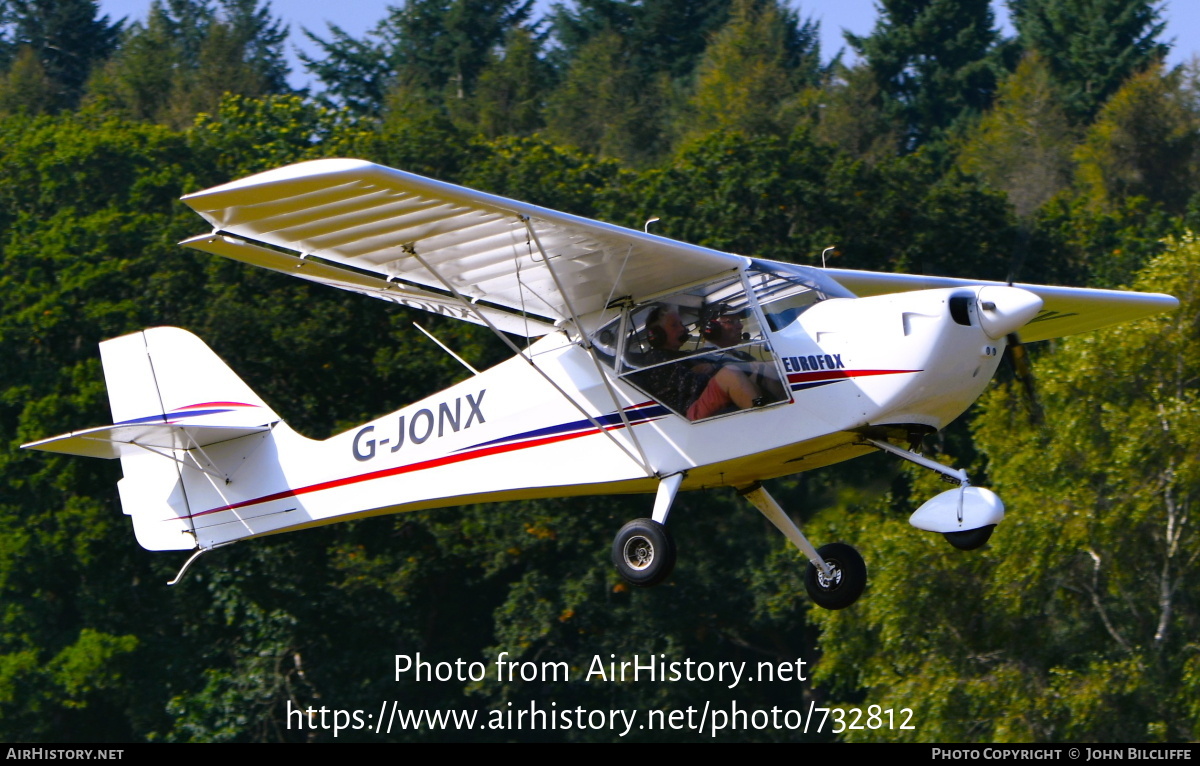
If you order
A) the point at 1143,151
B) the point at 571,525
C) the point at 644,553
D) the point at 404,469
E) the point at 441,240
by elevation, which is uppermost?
the point at 441,240

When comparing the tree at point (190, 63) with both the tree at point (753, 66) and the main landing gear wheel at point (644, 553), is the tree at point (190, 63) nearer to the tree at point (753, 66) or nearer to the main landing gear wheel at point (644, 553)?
the tree at point (753, 66)

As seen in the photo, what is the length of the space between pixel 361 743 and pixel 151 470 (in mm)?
15054

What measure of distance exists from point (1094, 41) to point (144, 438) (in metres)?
45.8

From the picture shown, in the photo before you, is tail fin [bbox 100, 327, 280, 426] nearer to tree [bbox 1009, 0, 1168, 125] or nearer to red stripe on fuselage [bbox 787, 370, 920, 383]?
red stripe on fuselage [bbox 787, 370, 920, 383]

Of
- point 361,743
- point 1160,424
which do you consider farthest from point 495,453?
point 361,743

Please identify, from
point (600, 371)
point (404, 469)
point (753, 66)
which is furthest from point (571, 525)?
point (753, 66)

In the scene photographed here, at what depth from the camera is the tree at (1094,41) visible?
170ft

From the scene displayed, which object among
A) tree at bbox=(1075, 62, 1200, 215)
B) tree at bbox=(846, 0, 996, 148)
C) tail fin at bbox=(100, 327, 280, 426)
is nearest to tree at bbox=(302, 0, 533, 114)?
tree at bbox=(846, 0, 996, 148)

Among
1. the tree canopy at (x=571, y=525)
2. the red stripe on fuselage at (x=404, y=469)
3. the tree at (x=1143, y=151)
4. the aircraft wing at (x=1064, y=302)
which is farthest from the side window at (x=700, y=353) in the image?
the tree at (x=1143, y=151)

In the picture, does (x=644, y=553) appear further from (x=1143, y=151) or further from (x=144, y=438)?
(x=1143, y=151)

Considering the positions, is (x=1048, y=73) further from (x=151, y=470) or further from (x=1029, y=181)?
(x=151, y=470)

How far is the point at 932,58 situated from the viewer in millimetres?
55531

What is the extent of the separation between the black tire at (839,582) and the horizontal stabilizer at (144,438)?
455 centimetres

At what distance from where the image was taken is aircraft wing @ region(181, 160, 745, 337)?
29.2 feet
